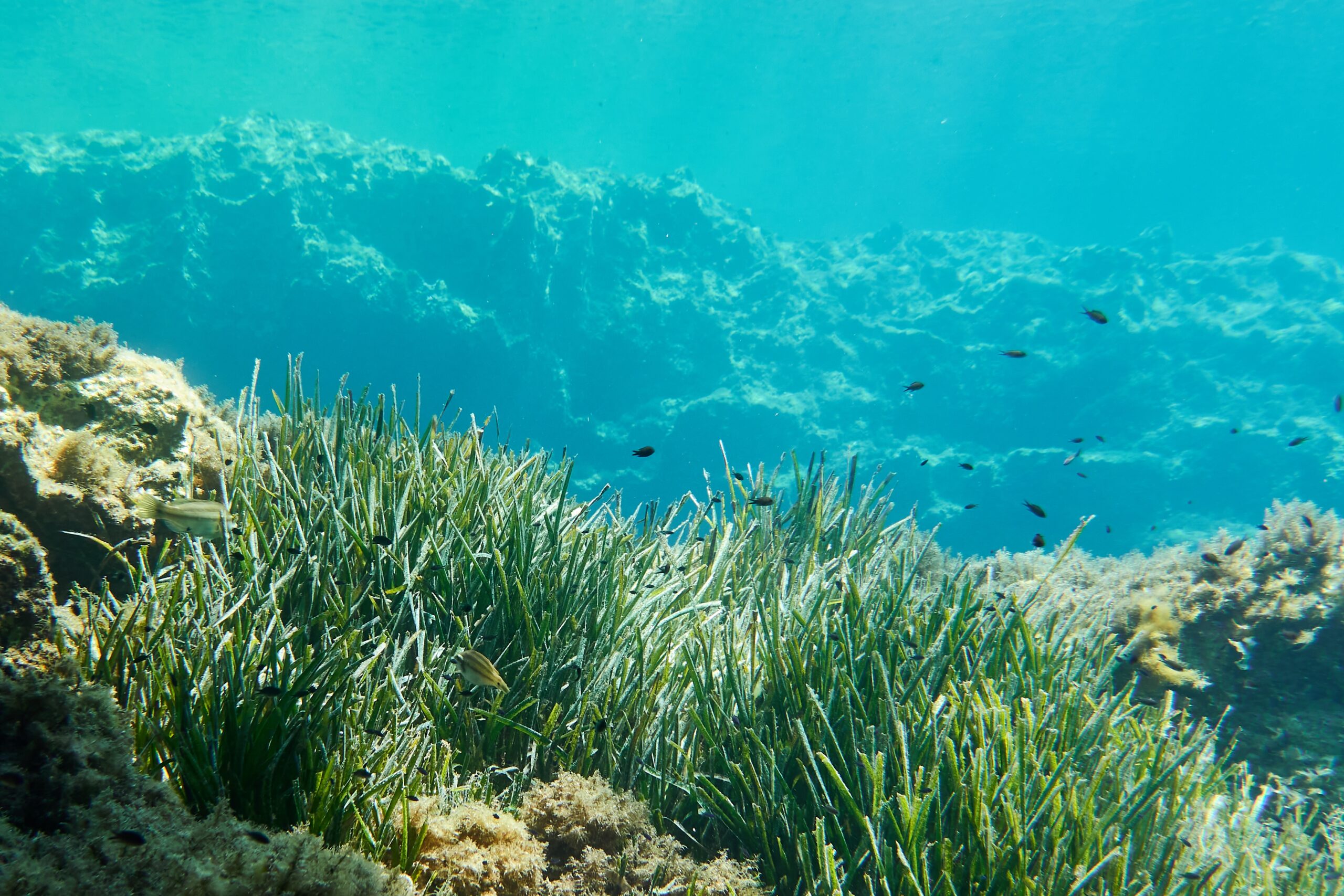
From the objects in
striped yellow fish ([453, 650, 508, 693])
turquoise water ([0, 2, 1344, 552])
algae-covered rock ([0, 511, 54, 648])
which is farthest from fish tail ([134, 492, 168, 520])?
turquoise water ([0, 2, 1344, 552])

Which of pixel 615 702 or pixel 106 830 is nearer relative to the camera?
pixel 106 830

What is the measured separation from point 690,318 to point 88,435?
2871cm

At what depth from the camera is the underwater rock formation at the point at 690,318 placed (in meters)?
25.0

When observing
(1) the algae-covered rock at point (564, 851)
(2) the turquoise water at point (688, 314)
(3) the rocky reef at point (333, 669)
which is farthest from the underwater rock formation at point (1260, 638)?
(2) the turquoise water at point (688, 314)

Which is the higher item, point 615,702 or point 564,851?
point 615,702

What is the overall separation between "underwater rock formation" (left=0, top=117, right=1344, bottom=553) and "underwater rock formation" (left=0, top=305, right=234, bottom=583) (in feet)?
78.6

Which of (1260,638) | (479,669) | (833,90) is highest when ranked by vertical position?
(833,90)

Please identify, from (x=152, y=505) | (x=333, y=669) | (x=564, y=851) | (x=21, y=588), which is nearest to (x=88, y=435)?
(x=21, y=588)

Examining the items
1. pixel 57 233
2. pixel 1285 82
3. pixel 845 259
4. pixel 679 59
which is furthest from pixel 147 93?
pixel 1285 82

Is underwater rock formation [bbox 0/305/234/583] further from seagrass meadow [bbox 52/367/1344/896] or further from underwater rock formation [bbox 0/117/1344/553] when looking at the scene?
underwater rock formation [bbox 0/117/1344/553]

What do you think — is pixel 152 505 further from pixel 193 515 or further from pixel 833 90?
pixel 833 90

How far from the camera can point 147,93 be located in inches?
3206

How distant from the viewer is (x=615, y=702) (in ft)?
8.52

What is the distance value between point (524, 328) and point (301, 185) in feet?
34.6
